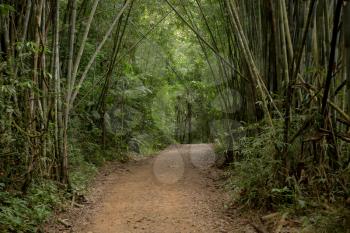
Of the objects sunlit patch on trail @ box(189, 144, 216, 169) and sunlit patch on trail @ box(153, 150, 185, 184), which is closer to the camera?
sunlit patch on trail @ box(153, 150, 185, 184)

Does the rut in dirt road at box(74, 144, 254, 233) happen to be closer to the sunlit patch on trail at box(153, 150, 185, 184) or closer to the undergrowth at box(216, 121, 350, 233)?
the sunlit patch on trail at box(153, 150, 185, 184)

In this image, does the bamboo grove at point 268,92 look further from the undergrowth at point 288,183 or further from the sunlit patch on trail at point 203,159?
the sunlit patch on trail at point 203,159

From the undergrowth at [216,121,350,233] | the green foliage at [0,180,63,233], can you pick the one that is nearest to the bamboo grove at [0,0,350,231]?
the undergrowth at [216,121,350,233]

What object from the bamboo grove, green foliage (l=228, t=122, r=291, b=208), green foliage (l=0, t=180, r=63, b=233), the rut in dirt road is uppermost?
the bamboo grove

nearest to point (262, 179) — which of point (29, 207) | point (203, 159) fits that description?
point (29, 207)

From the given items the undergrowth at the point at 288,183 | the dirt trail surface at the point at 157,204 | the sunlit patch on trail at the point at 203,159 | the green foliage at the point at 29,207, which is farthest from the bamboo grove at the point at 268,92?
the sunlit patch on trail at the point at 203,159

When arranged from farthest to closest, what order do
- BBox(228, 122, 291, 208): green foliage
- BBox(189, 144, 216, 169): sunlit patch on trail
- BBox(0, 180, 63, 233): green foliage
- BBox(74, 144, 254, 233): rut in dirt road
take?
BBox(189, 144, 216, 169): sunlit patch on trail
BBox(74, 144, 254, 233): rut in dirt road
BBox(228, 122, 291, 208): green foliage
BBox(0, 180, 63, 233): green foliage

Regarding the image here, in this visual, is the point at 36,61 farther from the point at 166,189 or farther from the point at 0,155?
the point at 166,189

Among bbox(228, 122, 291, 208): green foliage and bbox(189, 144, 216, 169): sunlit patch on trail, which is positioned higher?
bbox(228, 122, 291, 208): green foliage

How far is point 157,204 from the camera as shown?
4.81 meters

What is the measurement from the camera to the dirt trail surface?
394 cm

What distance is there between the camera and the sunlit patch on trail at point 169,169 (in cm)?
654

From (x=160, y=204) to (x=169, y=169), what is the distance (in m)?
2.92

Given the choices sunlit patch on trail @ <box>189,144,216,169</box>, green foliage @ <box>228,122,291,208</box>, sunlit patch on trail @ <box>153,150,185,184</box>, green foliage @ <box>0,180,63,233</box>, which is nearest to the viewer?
green foliage @ <box>0,180,63,233</box>
